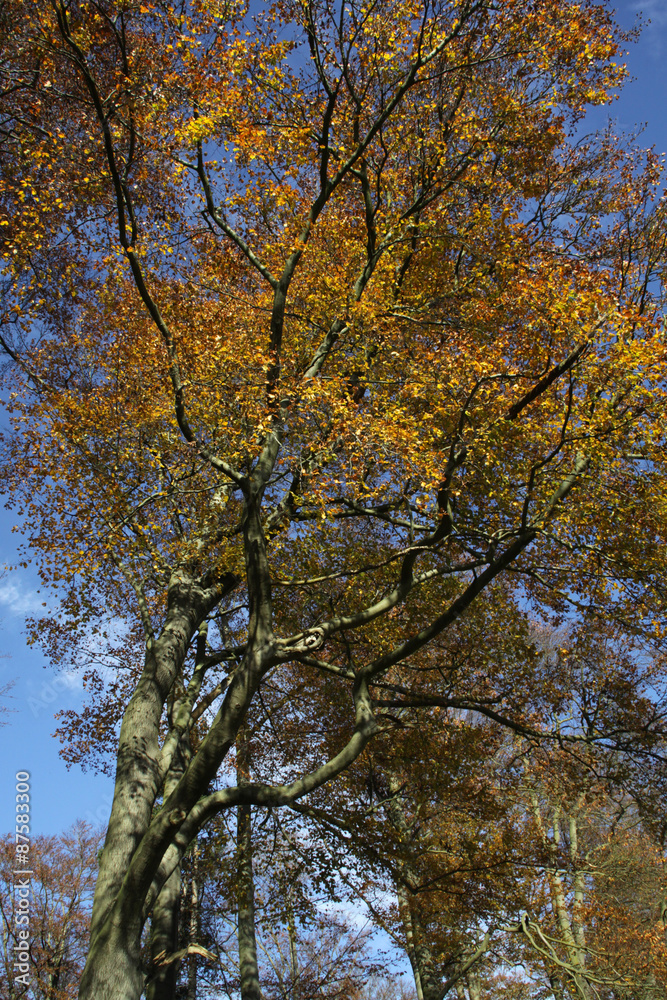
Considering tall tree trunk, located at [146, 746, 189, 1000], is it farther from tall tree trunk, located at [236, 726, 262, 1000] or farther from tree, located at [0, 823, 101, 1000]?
tree, located at [0, 823, 101, 1000]

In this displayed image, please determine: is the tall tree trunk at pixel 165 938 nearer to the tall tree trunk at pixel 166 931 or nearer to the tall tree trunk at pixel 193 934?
the tall tree trunk at pixel 166 931

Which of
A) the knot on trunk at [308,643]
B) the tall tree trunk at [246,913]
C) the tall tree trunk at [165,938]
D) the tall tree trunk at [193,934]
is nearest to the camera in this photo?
the knot on trunk at [308,643]

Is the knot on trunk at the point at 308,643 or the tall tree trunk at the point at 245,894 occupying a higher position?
the knot on trunk at the point at 308,643

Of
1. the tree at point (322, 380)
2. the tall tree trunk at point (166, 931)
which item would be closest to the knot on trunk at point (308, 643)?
the tree at point (322, 380)

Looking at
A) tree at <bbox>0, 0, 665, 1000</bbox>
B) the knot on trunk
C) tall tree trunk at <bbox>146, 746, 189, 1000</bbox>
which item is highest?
tree at <bbox>0, 0, 665, 1000</bbox>

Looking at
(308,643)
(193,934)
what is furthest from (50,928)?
(308,643)

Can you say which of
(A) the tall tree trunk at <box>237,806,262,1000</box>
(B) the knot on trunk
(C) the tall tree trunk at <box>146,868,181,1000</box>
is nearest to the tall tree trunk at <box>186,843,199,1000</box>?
(A) the tall tree trunk at <box>237,806,262,1000</box>

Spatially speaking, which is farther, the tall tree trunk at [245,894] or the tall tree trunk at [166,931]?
the tall tree trunk at [245,894]

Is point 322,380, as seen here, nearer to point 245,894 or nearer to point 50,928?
point 245,894

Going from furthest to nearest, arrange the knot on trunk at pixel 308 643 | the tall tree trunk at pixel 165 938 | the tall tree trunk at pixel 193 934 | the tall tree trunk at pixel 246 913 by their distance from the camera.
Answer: the tall tree trunk at pixel 193 934
the tall tree trunk at pixel 246 913
the tall tree trunk at pixel 165 938
the knot on trunk at pixel 308 643

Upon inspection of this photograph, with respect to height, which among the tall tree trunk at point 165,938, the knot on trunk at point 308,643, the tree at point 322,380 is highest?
the tree at point 322,380

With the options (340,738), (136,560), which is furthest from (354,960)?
(136,560)

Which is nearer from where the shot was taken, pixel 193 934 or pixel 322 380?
pixel 322 380

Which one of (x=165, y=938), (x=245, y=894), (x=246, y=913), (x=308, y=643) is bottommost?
(x=165, y=938)
